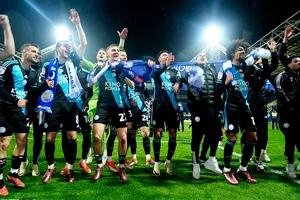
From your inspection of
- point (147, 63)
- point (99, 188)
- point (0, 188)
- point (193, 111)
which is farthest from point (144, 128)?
point (0, 188)

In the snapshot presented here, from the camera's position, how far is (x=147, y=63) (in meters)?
4.97

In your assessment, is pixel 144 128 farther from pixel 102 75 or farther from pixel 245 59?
pixel 245 59

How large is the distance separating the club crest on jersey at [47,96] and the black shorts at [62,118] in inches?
5.3

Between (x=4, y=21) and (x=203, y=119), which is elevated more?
(x=4, y=21)

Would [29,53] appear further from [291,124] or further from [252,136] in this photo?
[291,124]

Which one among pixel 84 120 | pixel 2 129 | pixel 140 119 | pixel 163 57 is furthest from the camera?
pixel 140 119

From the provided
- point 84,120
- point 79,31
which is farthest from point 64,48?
point 84,120

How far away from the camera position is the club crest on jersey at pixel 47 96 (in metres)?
4.45

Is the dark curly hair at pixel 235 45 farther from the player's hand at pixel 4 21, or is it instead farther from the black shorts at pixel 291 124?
the player's hand at pixel 4 21

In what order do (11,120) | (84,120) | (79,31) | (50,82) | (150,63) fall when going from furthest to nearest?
(84,120) → (150,63) → (79,31) → (50,82) → (11,120)

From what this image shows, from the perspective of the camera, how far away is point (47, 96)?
14.6 ft

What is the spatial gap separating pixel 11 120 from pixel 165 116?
110 inches

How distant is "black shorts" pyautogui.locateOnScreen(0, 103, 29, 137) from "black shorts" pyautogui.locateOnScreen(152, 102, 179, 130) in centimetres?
241

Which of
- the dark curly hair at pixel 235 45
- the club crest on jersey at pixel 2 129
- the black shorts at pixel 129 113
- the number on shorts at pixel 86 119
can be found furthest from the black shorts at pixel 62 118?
the dark curly hair at pixel 235 45
